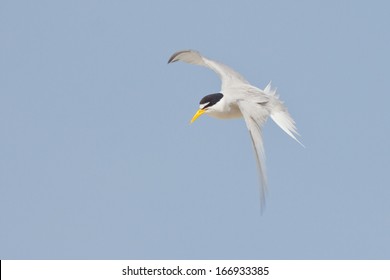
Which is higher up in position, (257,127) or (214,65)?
(214,65)

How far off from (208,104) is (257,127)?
171cm

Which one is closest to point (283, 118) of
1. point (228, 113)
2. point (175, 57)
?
point (228, 113)

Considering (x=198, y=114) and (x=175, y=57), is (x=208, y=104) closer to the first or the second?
(x=198, y=114)

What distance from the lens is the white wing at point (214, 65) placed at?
50.5ft

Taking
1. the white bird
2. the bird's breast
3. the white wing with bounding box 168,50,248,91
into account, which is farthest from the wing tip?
the bird's breast

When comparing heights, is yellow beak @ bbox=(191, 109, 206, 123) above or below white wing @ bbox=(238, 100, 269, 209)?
above

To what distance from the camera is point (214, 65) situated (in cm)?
1595

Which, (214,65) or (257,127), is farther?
(214,65)

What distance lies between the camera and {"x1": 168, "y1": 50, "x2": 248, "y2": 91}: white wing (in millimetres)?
15387

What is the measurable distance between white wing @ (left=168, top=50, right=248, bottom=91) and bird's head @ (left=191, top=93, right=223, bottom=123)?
75 cm

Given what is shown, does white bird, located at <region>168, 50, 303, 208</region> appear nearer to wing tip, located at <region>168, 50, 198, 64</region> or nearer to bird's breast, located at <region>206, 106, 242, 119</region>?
bird's breast, located at <region>206, 106, 242, 119</region>
